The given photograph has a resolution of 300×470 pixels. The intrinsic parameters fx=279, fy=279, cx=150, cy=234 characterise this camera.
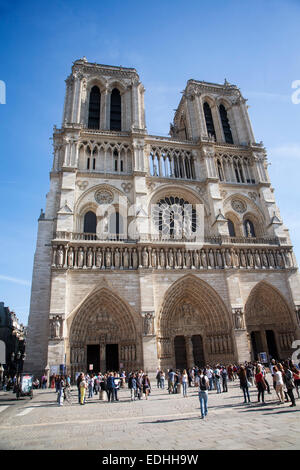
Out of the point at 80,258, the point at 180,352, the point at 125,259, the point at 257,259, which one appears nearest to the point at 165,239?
the point at 125,259

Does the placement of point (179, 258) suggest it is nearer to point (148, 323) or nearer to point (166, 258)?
point (166, 258)

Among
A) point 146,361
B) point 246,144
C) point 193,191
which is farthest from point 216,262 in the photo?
point 246,144

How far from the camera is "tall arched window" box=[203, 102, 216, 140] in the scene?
1178 inches

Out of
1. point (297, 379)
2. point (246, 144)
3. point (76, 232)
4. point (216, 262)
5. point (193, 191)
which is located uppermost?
point (246, 144)

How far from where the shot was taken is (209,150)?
1040 inches

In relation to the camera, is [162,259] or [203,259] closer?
[162,259]

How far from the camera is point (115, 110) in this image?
28.6 metres

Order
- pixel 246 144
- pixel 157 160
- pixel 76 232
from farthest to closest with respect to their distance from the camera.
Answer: pixel 246 144 → pixel 157 160 → pixel 76 232

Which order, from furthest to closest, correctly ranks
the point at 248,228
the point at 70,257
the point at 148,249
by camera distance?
the point at 248,228 < the point at 148,249 < the point at 70,257

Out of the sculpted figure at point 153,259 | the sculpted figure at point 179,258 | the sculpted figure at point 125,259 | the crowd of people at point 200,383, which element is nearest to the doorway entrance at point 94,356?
the crowd of people at point 200,383

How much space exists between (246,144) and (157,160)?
32.9ft

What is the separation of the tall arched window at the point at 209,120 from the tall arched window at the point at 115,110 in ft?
31.0

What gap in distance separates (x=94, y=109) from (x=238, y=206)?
56.3 ft

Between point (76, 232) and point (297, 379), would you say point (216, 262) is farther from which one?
point (297, 379)
